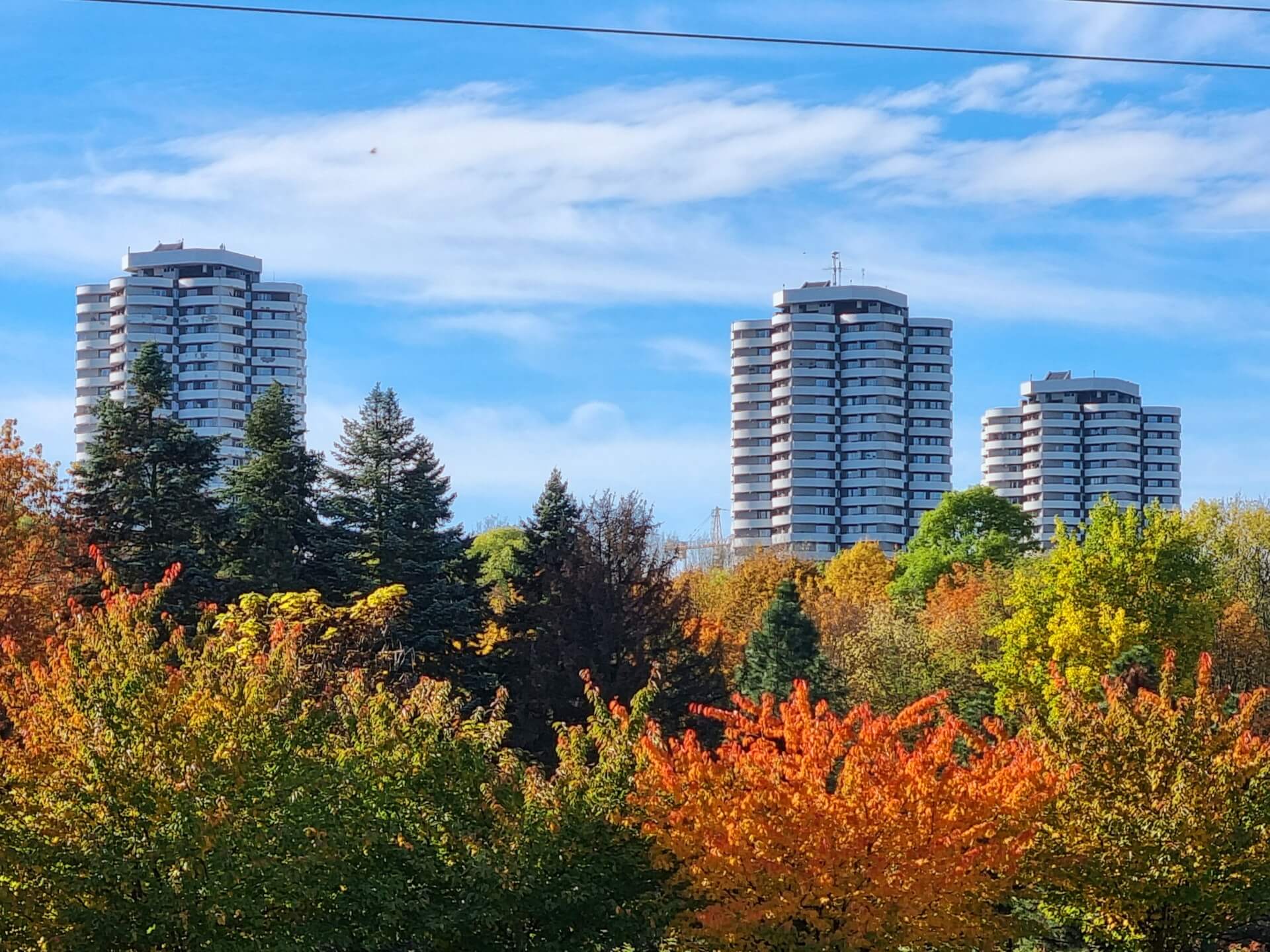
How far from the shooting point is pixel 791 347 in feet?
541

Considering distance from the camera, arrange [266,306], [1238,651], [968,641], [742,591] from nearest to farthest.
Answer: [968,641], [1238,651], [742,591], [266,306]

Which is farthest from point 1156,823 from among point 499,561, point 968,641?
point 499,561

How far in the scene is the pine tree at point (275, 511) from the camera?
4556cm

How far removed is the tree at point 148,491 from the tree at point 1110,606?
23.1 metres

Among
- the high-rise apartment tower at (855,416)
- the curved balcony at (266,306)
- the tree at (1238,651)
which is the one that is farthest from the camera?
the curved balcony at (266,306)

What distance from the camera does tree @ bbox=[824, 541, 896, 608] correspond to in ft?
279

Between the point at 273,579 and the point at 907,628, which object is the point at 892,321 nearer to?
the point at 907,628

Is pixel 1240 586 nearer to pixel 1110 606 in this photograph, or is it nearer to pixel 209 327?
pixel 1110 606

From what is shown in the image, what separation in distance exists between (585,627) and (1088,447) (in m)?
159

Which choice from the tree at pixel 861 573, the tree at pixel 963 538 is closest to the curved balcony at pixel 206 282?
the tree at pixel 963 538

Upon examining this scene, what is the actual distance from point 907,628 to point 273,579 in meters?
26.7

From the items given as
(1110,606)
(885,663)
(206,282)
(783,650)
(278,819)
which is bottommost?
(885,663)

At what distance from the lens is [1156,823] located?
2372 cm

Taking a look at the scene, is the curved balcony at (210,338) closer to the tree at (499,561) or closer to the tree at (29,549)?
the tree at (499,561)
